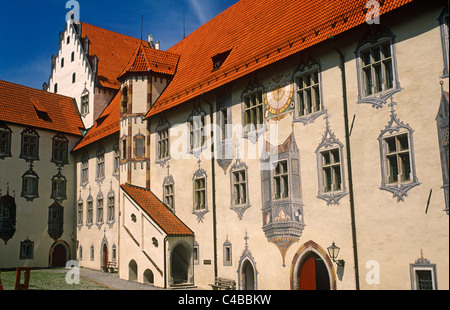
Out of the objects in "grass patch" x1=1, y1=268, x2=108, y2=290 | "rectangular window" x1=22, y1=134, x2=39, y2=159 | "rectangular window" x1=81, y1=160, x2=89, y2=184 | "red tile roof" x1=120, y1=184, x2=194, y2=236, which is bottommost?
"grass patch" x1=1, y1=268, x2=108, y2=290

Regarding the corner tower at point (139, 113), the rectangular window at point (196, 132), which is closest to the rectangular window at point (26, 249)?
the corner tower at point (139, 113)

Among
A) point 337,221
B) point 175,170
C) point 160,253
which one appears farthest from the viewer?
point 175,170

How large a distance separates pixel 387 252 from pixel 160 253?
1061cm

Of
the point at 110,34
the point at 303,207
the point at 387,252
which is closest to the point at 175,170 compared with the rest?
the point at 303,207

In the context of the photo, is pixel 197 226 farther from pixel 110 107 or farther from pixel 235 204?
pixel 110 107

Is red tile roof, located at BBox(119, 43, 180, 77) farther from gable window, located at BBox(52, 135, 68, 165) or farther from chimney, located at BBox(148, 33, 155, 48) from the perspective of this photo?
chimney, located at BBox(148, 33, 155, 48)

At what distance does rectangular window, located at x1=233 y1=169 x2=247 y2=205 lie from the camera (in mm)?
18797

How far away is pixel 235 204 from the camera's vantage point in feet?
62.6

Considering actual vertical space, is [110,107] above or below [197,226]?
above

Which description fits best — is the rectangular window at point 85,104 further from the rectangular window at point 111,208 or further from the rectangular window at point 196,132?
the rectangular window at point 196,132

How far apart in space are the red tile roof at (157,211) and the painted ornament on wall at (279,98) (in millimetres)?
6774

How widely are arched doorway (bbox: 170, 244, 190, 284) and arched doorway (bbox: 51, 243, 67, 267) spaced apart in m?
12.9

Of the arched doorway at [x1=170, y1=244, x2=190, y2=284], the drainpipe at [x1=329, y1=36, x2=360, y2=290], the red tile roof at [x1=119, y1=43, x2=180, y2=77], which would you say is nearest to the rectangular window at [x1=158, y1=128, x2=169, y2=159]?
the red tile roof at [x1=119, y1=43, x2=180, y2=77]

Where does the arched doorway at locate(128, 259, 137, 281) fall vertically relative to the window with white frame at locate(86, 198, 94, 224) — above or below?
below
